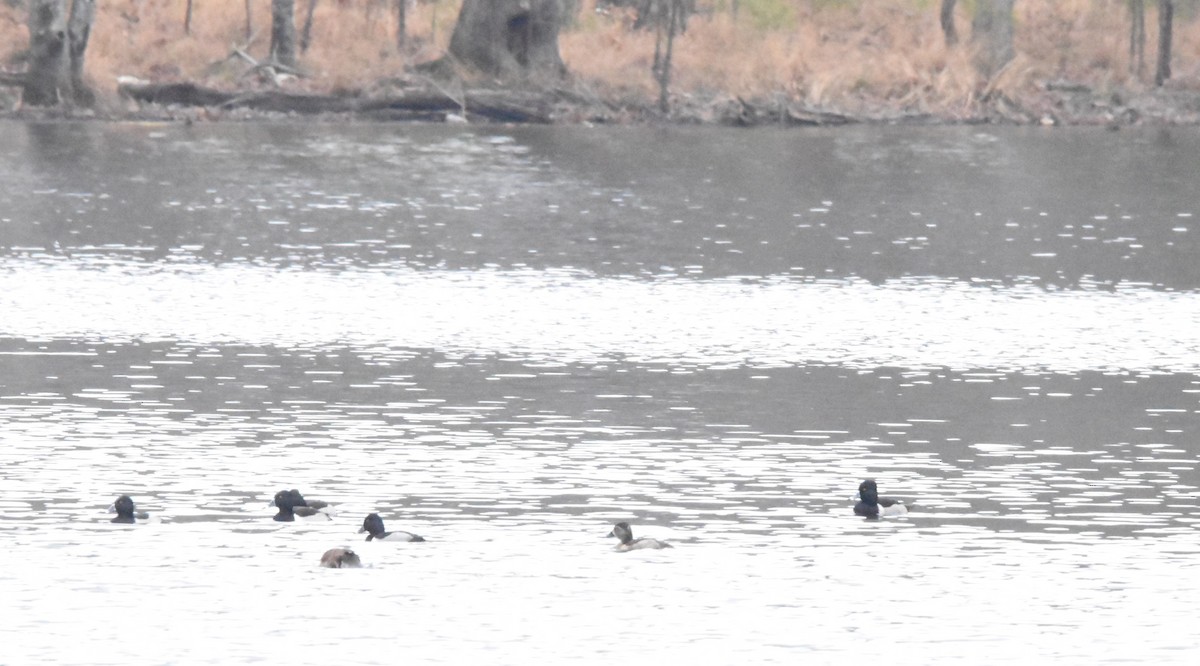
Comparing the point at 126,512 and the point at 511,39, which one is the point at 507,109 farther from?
the point at 126,512

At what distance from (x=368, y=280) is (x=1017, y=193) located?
44.0 ft

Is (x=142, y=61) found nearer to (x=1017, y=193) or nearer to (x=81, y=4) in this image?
(x=81, y=4)

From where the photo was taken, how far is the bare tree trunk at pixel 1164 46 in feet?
177

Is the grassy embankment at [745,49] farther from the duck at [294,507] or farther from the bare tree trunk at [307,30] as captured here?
the duck at [294,507]

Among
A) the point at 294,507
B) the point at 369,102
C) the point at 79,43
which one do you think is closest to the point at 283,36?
the point at 369,102

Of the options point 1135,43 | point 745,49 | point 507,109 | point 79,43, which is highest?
point 79,43

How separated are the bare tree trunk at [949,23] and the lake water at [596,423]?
2041cm

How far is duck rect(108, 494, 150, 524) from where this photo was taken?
1350 centimetres

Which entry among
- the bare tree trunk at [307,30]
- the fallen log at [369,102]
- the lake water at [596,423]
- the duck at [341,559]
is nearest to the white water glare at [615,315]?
the lake water at [596,423]

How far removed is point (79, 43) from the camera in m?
47.7

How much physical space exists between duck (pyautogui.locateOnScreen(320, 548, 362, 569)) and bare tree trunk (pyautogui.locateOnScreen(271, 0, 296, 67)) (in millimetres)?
40046

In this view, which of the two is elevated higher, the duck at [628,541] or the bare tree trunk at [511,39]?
the duck at [628,541]

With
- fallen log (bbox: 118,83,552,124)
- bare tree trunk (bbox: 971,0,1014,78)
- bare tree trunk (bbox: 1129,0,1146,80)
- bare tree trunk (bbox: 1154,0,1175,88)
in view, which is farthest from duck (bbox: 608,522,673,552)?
bare tree trunk (bbox: 1154,0,1175,88)

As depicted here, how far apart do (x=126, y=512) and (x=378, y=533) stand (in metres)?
1.49
